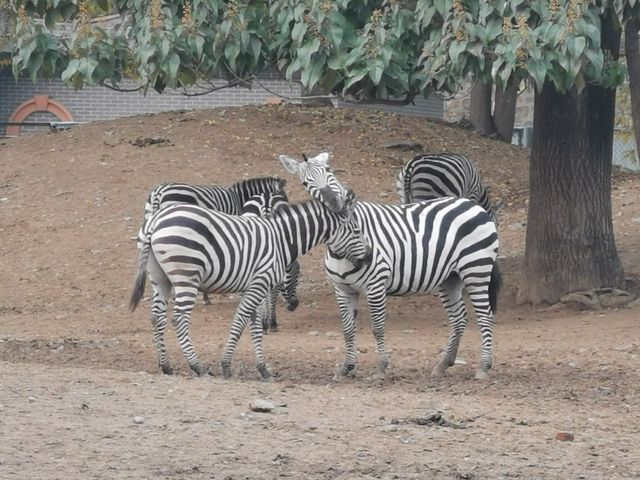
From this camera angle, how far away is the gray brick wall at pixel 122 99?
30797mm

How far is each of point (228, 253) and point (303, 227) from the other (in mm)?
755

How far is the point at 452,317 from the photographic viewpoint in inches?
470

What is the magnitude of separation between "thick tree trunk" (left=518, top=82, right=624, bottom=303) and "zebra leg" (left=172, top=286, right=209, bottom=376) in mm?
5292

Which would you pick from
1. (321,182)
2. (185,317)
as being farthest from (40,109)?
(185,317)

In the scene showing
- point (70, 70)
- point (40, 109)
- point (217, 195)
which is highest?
point (70, 70)

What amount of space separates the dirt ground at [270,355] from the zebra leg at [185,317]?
36cm

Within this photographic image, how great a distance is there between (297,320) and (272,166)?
5.87 m

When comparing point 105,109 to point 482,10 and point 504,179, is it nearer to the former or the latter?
point 504,179

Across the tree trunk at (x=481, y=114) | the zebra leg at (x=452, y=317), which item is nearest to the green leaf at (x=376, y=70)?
the zebra leg at (x=452, y=317)

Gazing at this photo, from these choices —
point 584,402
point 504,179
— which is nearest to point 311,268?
point 504,179

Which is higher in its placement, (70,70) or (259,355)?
(70,70)

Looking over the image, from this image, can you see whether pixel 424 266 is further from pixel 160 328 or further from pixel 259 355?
pixel 160 328

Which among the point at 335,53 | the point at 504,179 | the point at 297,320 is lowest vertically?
the point at 297,320

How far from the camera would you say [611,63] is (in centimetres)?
1321
